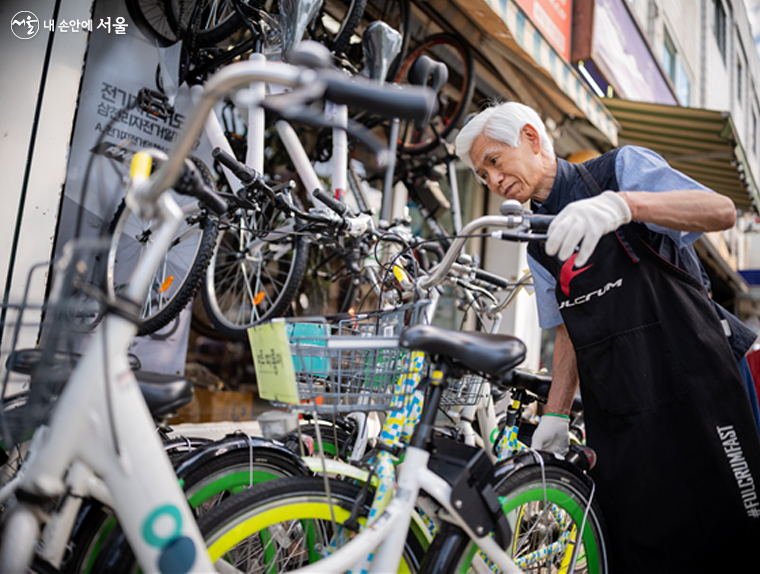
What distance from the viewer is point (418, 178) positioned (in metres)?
4.75

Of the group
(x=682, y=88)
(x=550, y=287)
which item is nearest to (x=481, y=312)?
(x=550, y=287)

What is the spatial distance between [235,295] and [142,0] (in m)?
1.95

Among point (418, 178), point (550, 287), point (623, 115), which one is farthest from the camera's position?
point (623, 115)

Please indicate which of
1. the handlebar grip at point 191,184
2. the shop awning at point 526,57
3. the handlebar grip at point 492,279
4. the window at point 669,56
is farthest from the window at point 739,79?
the handlebar grip at point 191,184

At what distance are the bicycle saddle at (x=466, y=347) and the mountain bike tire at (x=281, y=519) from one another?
446 mm

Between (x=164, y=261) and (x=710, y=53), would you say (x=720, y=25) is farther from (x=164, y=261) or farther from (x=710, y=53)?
(x=164, y=261)

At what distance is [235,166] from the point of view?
2.09 meters

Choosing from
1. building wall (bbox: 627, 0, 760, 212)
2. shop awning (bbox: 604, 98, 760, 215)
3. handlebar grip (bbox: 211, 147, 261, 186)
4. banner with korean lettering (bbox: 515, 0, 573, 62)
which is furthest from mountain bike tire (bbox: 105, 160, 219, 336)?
building wall (bbox: 627, 0, 760, 212)

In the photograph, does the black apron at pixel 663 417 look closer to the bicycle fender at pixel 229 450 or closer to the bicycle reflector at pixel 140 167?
the bicycle fender at pixel 229 450

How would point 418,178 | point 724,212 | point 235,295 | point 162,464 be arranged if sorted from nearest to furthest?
point 162,464
point 724,212
point 235,295
point 418,178

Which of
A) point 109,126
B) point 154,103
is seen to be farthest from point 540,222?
point 109,126

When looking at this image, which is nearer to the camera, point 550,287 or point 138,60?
point 550,287

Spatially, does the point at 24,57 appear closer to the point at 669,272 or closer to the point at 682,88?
the point at 669,272

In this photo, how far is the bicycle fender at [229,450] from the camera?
53.7 inches
